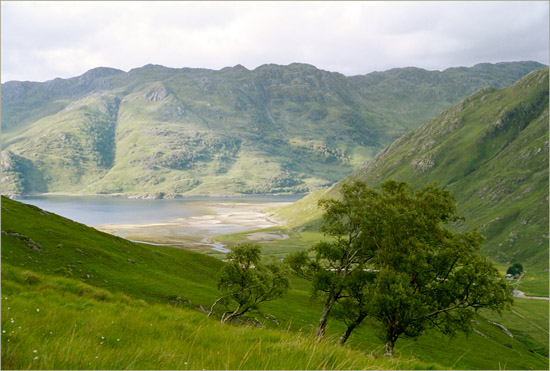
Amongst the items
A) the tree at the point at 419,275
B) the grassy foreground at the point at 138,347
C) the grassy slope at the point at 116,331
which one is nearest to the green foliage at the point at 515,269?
the grassy slope at the point at 116,331

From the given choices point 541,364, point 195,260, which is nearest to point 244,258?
point 195,260

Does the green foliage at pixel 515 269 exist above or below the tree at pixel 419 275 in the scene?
below

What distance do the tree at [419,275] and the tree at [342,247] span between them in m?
0.90

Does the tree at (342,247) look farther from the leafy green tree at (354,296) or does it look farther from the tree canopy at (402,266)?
the leafy green tree at (354,296)

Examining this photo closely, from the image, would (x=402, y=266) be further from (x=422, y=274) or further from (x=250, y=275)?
(x=250, y=275)

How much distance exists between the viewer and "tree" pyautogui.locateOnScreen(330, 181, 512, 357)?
3347 centimetres

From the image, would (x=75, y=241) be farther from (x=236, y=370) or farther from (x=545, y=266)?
(x=545, y=266)

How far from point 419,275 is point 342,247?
9.96m

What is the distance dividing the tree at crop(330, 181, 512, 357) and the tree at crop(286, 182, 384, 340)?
2.97 ft

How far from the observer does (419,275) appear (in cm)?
3638

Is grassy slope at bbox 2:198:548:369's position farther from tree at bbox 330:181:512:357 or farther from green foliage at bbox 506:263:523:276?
green foliage at bbox 506:263:523:276

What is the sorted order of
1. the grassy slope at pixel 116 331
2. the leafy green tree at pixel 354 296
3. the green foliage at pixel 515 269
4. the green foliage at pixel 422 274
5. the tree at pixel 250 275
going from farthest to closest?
the green foliage at pixel 515 269 < the tree at pixel 250 275 < the leafy green tree at pixel 354 296 < the green foliage at pixel 422 274 < the grassy slope at pixel 116 331

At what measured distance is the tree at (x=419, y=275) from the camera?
110 feet

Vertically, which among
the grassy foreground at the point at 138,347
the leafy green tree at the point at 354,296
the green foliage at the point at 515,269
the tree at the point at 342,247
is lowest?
the green foliage at the point at 515,269
